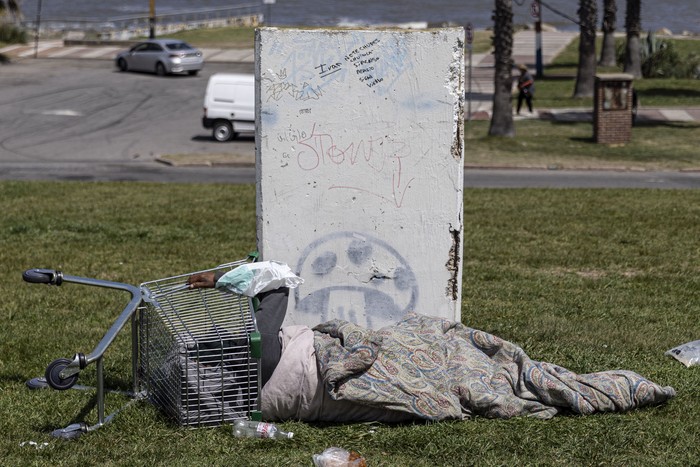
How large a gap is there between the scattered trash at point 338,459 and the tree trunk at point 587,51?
2654 cm

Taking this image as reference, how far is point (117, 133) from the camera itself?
2638cm

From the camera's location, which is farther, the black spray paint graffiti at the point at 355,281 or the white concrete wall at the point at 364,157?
the black spray paint graffiti at the point at 355,281

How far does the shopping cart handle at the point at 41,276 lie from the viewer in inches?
201

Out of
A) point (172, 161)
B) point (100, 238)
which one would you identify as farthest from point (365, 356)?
point (172, 161)

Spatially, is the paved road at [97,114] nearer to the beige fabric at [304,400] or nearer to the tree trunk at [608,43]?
the tree trunk at [608,43]

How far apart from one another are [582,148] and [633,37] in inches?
544

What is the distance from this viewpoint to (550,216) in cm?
1273

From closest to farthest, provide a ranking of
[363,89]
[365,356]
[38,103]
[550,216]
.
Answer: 1. [365,356]
2. [363,89]
3. [550,216]
4. [38,103]

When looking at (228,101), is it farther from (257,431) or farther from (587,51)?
(257,431)

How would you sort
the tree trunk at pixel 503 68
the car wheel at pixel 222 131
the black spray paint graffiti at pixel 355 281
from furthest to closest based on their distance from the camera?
1. the car wheel at pixel 222 131
2. the tree trunk at pixel 503 68
3. the black spray paint graffiti at pixel 355 281

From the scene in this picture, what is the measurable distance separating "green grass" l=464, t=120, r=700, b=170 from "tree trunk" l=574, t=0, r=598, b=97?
5170mm

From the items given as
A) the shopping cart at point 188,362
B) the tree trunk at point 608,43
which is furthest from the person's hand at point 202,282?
the tree trunk at point 608,43

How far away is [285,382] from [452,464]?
979mm

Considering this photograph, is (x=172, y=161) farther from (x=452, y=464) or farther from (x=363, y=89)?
(x=452, y=464)
